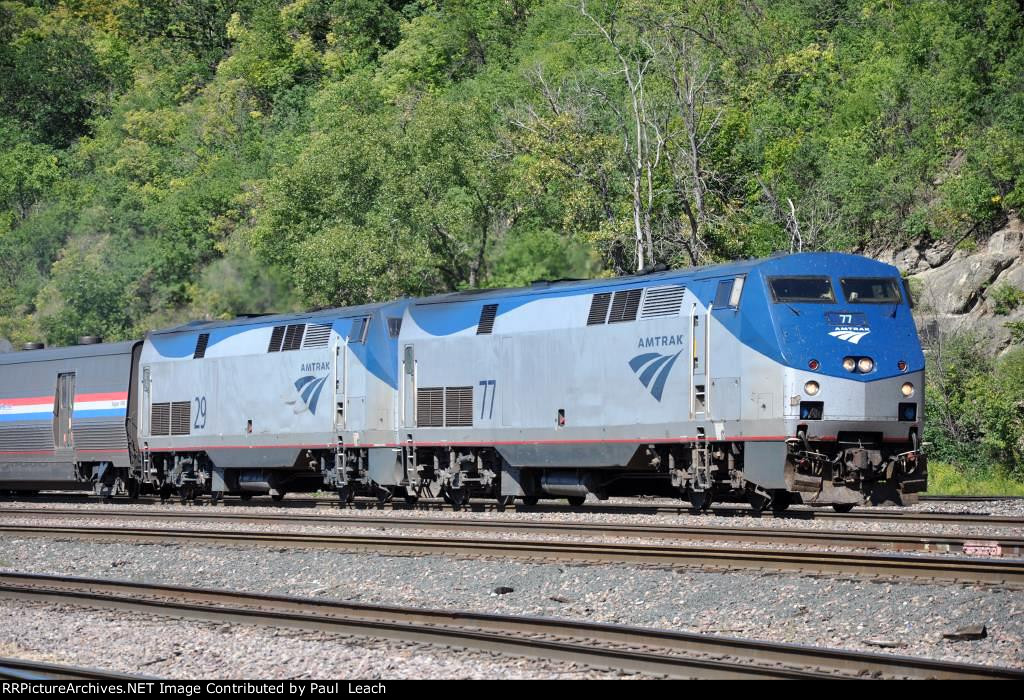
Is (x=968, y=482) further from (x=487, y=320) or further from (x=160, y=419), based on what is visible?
(x=160, y=419)

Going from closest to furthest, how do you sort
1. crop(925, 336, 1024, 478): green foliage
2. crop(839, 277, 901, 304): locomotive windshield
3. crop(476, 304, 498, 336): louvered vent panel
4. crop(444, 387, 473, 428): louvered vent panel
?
1. crop(839, 277, 901, 304): locomotive windshield
2. crop(476, 304, 498, 336): louvered vent panel
3. crop(444, 387, 473, 428): louvered vent panel
4. crop(925, 336, 1024, 478): green foliage

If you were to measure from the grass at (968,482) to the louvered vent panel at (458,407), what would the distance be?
11.5 metres

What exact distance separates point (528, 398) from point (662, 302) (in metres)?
3.46

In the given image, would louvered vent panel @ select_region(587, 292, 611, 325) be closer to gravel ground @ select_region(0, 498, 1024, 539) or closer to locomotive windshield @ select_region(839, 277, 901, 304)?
gravel ground @ select_region(0, 498, 1024, 539)

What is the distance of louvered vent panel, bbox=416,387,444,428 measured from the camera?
23719 millimetres

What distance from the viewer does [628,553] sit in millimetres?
14961

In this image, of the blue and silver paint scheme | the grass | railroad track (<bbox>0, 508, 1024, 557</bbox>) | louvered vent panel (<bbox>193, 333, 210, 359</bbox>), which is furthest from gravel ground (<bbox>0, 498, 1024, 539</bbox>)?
the grass

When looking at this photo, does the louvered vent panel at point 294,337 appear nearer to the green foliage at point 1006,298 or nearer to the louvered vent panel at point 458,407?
the louvered vent panel at point 458,407

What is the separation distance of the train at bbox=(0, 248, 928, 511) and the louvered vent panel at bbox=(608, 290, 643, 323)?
4cm

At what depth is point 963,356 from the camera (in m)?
31.0

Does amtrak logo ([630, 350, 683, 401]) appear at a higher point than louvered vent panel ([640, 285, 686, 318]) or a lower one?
lower

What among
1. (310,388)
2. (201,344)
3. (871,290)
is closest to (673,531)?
(871,290)

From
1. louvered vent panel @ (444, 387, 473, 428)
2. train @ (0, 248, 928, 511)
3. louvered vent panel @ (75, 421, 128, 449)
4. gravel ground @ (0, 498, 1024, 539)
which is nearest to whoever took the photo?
gravel ground @ (0, 498, 1024, 539)

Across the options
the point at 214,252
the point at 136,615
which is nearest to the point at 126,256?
the point at 214,252
